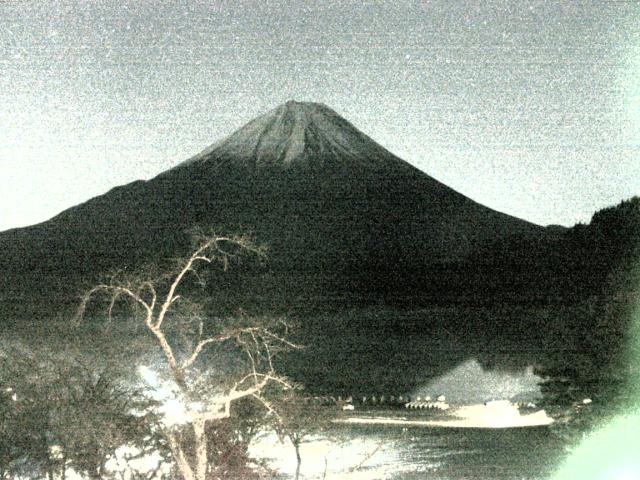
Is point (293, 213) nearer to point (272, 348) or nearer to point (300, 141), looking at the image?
point (300, 141)

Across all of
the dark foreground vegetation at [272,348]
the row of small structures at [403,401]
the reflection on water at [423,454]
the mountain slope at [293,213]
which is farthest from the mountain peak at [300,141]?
the reflection on water at [423,454]

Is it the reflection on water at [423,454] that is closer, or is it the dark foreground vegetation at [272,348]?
the dark foreground vegetation at [272,348]

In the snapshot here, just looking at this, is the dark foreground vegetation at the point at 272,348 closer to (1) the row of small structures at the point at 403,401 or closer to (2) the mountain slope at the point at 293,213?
(1) the row of small structures at the point at 403,401

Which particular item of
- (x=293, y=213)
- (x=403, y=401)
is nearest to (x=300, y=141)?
(x=293, y=213)

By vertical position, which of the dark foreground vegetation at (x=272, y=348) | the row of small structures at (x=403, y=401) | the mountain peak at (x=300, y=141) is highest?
the mountain peak at (x=300, y=141)

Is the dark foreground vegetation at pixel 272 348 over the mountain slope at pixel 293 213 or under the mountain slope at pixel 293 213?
under

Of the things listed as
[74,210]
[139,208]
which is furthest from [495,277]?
[74,210]

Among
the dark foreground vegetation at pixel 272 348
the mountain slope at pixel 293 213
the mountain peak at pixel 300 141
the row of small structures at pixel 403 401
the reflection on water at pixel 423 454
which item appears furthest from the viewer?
the mountain peak at pixel 300 141
